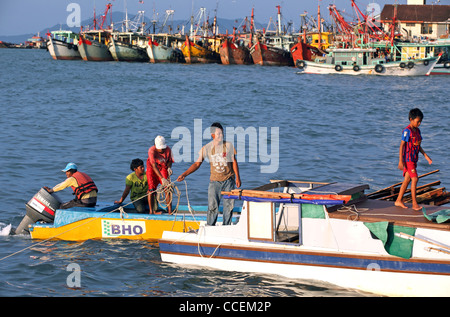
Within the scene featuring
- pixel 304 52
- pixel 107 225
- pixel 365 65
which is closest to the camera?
pixel 107 225

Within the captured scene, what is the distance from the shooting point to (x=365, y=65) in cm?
6112

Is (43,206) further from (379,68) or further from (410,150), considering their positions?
(379,68)

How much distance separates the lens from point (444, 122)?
100 ft

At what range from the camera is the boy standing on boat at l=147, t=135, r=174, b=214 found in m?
11.9

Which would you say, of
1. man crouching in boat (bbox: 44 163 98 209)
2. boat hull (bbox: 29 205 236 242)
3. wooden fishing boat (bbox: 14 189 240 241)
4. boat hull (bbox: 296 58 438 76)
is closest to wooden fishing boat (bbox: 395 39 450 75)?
boat hull (bbox: 296 58 438 76)

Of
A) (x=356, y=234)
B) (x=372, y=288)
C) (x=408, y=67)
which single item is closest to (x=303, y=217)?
(x=356, y=234)

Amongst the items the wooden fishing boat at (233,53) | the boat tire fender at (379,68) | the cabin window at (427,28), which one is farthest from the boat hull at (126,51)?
the boat tire fender at (379,68)

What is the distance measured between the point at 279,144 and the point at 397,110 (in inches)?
539

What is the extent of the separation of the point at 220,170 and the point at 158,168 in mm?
1715

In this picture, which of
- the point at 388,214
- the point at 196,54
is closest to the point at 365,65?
the point at 196,54

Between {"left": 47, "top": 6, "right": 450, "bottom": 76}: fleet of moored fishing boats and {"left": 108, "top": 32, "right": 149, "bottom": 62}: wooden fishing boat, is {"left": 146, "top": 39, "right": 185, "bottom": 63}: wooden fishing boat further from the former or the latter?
{"left": 108, "top": 32, "right": 149, "bottom": 62}: wooden fishing boat

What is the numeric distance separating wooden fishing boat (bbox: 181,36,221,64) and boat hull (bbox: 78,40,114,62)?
39.4 feet

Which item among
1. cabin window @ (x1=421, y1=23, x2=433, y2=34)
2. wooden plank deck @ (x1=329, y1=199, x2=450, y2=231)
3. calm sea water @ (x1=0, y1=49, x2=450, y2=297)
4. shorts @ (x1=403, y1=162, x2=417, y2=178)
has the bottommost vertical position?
calm sea water @ (x1=0, y1=49, x2=450, y2=297)

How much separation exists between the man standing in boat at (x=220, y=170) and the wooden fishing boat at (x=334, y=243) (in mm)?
499
